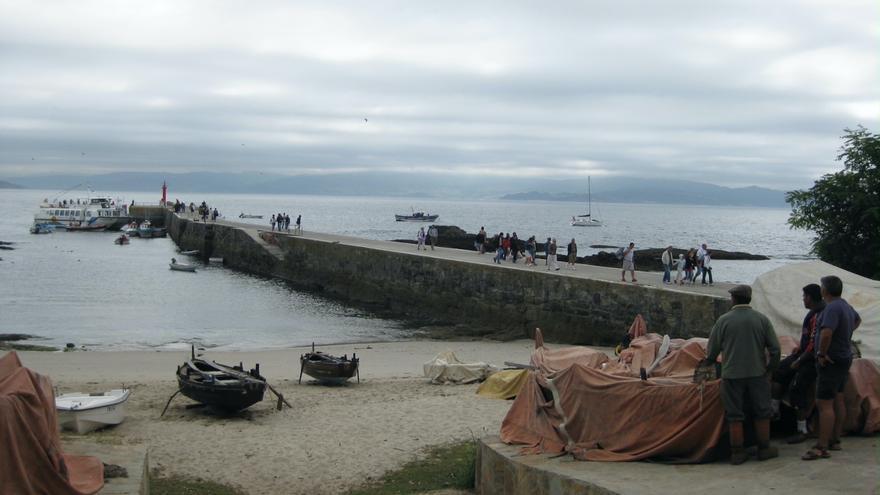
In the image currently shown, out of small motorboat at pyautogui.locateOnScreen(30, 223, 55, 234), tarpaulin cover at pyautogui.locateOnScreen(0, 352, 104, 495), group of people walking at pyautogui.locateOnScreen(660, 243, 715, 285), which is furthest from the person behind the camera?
small motorboat at pyautogui.locateOnScreen(30, 223, 55, 234)

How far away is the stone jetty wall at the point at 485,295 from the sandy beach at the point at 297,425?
7.15 m

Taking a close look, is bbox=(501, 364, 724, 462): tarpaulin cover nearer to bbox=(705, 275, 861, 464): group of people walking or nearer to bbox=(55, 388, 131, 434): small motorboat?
bbox=(705, 275, 861, 464): group of people walking

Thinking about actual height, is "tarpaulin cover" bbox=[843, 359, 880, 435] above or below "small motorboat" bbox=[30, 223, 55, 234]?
above

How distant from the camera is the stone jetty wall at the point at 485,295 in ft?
73.0

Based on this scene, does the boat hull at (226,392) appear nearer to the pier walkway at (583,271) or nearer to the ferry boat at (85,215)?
the pier walkway at (583,271)

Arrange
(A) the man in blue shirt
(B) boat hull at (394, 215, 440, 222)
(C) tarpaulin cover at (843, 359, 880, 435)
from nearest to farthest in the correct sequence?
(A) the man in blue shirt, (C) tarpaulin cover at (843, 359, 880, 435), (B) boat hull at (394, 215, 440, 222)

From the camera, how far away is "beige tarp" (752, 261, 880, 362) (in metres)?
10.3

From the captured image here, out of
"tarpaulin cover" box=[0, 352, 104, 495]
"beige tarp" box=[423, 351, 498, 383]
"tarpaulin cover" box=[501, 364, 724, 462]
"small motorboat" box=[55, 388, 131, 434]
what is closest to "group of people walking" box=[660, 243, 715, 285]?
"beige tarp" box=[423, 351, 498, 383]

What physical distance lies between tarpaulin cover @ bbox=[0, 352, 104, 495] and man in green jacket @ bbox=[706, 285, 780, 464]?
5650 millimetres

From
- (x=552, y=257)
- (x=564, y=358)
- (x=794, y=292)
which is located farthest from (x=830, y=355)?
(x=552, y=257)

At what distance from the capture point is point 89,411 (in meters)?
11.7

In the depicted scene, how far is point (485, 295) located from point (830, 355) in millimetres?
22237

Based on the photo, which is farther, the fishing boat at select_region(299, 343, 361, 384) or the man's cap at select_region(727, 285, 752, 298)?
the fishing boat at select_region(299, 343, 361, 384)

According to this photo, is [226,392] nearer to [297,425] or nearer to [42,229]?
[297,425]
